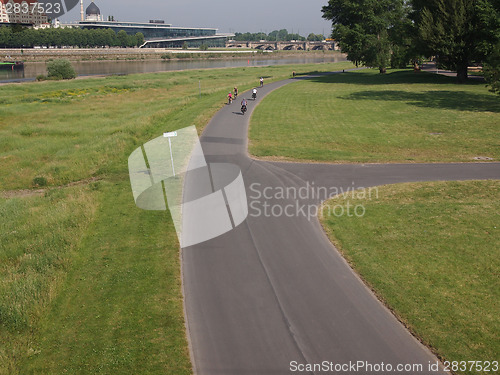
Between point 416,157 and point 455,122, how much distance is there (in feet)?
38.7

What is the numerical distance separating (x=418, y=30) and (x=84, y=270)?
5570cm

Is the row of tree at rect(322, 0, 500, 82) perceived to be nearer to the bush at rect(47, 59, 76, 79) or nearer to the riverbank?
the bush at rect(47, 59, 76, 79)

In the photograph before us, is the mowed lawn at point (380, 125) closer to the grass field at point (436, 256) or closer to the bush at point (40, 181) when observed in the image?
the grass field at point (436, 256)

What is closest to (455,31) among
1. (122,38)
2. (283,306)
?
(283,306)

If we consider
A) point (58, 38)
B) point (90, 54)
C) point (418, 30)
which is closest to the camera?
point (418, 30)

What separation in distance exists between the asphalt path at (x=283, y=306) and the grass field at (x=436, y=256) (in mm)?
658

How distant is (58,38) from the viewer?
522 ft

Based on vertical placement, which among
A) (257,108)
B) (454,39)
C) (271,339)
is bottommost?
(271,339)

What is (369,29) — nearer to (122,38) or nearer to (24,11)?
(24,11)

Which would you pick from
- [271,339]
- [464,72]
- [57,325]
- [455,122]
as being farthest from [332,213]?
[464,72]

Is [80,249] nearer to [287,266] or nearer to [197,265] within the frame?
[197,265]

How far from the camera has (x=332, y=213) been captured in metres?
16.7

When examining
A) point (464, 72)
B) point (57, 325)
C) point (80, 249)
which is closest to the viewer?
point (57, 325)

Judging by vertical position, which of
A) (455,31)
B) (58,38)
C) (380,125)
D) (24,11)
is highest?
(24,11)
